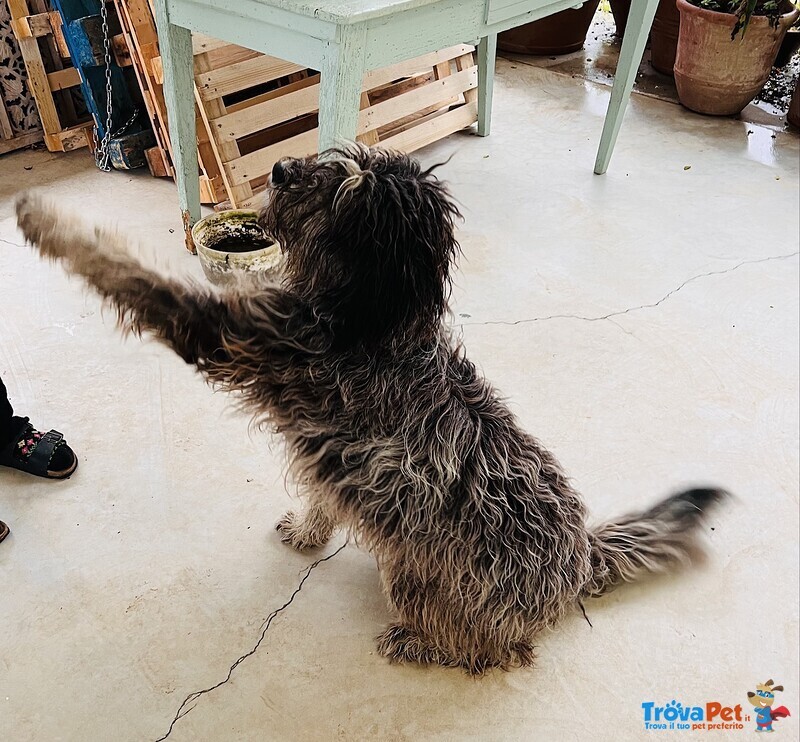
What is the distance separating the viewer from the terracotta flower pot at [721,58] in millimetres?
3590

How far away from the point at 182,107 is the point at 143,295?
148 cm

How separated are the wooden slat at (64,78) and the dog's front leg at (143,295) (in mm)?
2162

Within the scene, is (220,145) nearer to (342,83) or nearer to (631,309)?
(342,83)

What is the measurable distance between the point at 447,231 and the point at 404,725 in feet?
3.36

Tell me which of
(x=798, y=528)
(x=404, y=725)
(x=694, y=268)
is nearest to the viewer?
(x=404, y=725)

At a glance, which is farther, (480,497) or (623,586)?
(623,586)

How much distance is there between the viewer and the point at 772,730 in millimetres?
1547

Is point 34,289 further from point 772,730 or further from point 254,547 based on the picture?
point 772,730

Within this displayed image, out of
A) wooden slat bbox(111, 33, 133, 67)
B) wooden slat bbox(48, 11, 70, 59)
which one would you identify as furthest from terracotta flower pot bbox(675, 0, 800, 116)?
wooden slat bbox(48, 11, 70, 59)

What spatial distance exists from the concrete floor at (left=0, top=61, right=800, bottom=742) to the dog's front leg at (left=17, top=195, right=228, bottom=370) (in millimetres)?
666

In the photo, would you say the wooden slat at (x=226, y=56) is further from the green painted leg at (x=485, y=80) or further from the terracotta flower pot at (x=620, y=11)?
the terracotta flower pot at (x=620, y=11)

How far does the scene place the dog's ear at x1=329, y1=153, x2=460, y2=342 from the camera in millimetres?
1189

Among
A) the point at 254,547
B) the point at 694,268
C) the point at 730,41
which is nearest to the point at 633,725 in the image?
the point at 254,547

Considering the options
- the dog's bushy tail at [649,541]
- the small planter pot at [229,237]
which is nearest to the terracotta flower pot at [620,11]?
the small planter pot at [229,237]
